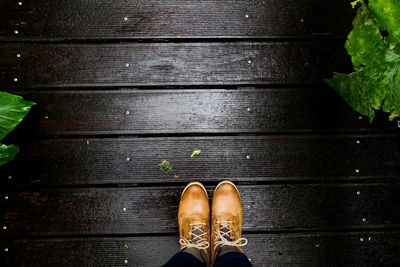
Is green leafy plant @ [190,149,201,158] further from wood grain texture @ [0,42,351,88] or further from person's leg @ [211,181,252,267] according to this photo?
wood grain texture @ [0,42,351,88]

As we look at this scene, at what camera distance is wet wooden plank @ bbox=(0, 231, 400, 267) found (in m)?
1.52

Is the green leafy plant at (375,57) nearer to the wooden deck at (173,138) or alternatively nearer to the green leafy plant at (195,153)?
the wooden deck at (173,138)

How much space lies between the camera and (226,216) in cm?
152

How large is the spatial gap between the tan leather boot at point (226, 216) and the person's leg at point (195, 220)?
0.05 meters

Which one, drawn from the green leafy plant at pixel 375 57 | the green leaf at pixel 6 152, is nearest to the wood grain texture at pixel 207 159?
the green leaf at pixel 6 152

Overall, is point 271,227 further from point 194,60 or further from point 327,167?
point 194,60

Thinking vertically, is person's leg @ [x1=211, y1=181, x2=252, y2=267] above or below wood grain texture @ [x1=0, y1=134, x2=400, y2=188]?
below

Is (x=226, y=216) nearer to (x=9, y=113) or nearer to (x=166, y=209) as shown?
(x=166, y=209)

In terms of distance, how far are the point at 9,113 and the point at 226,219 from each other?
3.70 feet

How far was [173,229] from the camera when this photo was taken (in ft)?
5.05

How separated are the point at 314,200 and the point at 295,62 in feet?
2.40

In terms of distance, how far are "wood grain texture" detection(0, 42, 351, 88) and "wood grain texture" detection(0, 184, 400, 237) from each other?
0.56 metres

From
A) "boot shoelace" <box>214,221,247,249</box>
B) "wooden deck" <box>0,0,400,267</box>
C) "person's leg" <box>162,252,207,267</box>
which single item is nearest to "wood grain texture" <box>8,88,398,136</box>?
"wooden deck" <box>0,0,400,267</box>

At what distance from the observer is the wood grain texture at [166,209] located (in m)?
1.53
